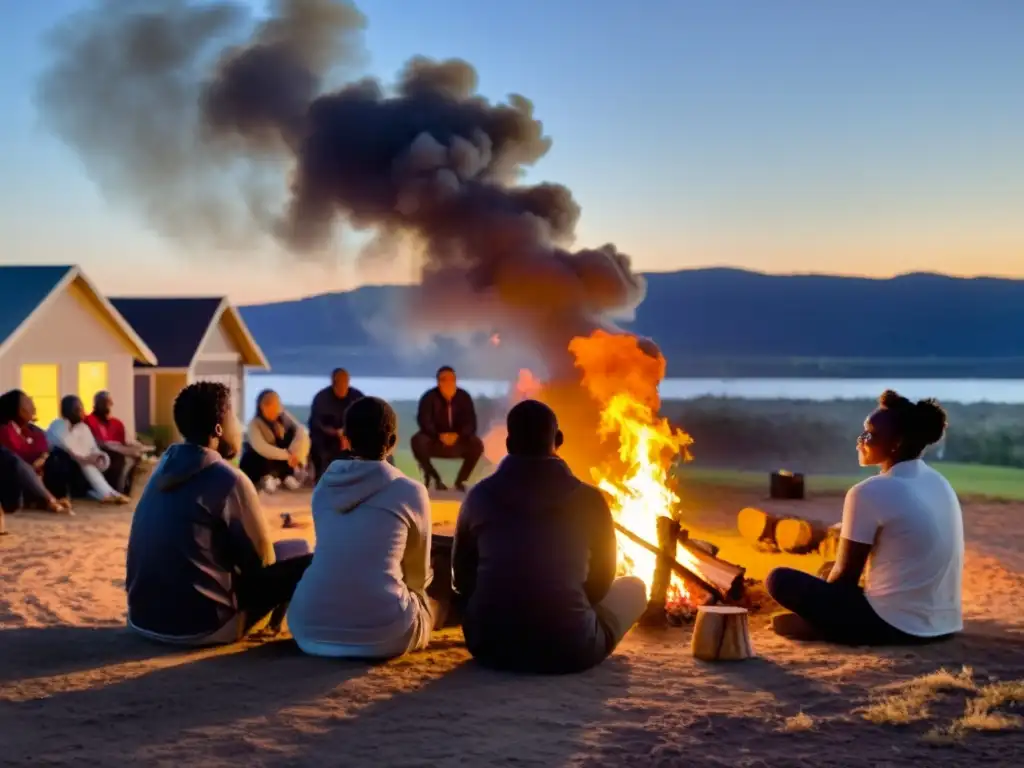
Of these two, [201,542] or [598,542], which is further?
[201,542]

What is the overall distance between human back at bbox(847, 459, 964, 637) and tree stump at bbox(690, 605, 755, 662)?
806mm

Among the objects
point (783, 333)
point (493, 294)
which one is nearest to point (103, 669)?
point (493, 294)

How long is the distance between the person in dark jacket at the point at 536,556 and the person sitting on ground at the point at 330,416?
8.78 meters

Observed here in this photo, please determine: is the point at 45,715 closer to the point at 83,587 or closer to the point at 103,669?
the point at 103,669

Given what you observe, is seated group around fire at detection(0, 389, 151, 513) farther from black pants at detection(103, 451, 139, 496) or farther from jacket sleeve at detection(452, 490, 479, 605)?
jacket sleeve at detection(452, 490, 479, 605)

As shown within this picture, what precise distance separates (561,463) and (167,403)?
19242 mm

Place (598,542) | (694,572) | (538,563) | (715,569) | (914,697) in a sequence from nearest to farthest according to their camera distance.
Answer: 1. (914,697)
2. (538,563)
3. (598,542)
4. (694,572)
5. (715,569)

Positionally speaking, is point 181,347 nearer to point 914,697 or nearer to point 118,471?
point 118,471

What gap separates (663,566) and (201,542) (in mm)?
3324

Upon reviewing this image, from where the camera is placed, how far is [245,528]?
18.6 ft

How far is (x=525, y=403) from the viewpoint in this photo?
535 cm

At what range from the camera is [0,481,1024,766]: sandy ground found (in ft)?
13.8

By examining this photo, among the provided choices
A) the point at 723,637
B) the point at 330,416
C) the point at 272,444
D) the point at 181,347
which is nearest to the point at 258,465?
the point at 272,444

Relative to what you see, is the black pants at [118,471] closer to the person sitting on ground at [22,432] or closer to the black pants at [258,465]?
the person sitting on ground at [22,432]
